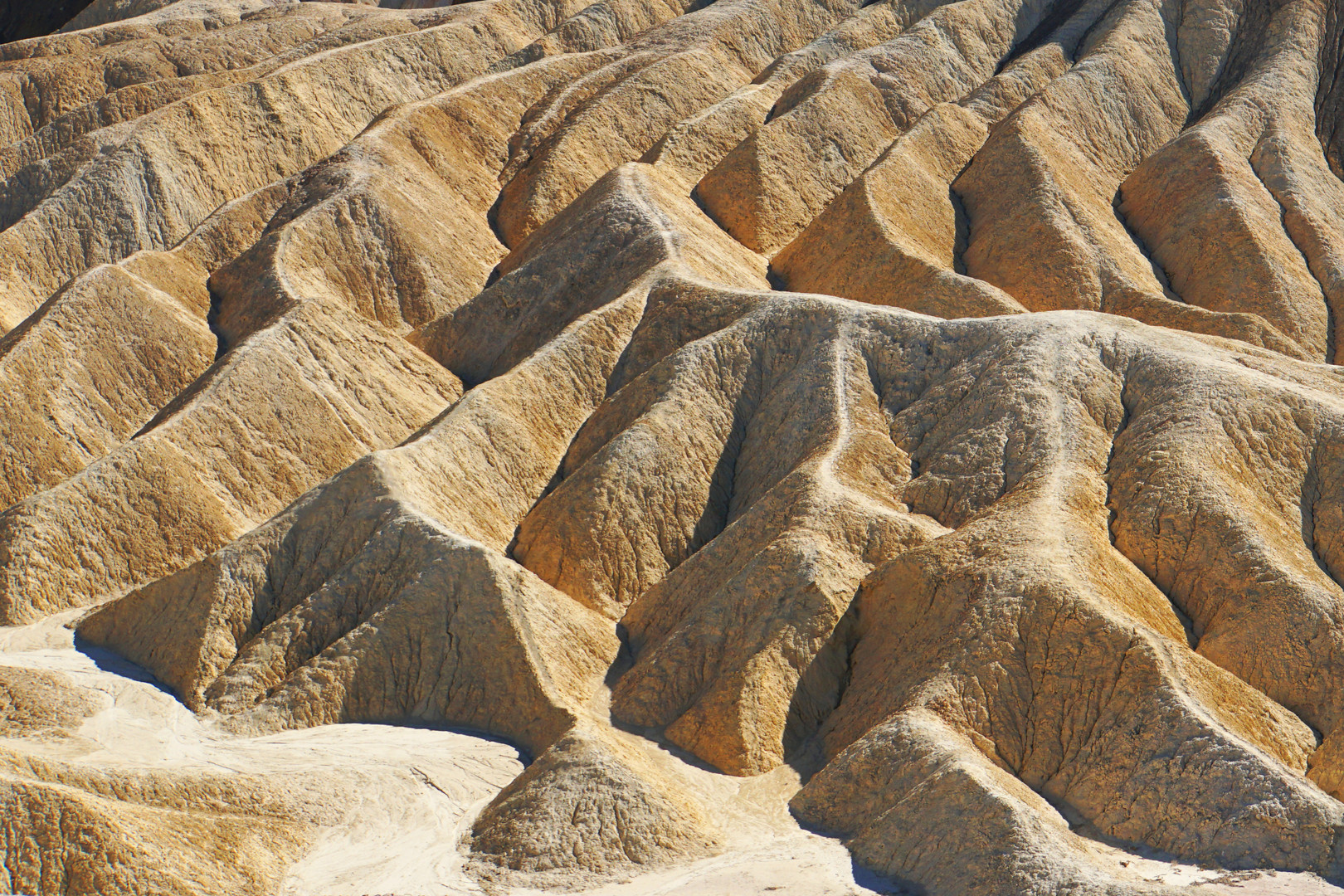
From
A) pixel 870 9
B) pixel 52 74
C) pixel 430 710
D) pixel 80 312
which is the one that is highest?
pixel 870 9

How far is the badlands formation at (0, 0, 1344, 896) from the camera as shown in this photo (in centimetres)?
2398

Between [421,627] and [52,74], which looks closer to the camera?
[421,627]

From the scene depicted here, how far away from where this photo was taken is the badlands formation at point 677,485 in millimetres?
23984

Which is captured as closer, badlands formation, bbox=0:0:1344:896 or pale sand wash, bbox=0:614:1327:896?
pale sand wash, bbox=0:614:1327:896

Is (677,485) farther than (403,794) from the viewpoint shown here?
Yes

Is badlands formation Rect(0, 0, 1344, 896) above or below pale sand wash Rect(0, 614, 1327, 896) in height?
above

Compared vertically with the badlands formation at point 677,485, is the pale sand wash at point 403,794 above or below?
below

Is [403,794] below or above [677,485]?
below

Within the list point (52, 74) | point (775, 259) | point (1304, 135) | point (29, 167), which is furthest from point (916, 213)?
point (52, 74)

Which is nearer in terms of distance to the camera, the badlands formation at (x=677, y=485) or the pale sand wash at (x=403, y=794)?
the pale sand wash at (x=403, y=794)

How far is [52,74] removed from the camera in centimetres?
6353

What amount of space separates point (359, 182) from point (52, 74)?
2312 cm

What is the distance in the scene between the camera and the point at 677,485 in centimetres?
3453

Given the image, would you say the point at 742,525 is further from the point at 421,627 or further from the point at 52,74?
the point at 52,74
